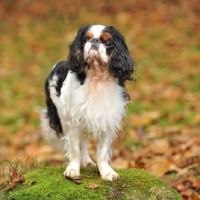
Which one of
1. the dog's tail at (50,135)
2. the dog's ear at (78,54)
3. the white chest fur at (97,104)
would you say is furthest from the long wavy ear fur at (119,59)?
the dog's tail at (50,135)

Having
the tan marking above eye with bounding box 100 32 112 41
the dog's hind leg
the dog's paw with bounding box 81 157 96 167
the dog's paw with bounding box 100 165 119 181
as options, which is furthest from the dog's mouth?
the dog's paw with bounding box 81 157 96 167

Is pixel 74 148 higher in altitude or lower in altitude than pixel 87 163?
higher

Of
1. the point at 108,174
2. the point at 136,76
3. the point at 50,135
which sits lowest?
the point at 108,174

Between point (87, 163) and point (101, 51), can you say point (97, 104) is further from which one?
point (87, 163)

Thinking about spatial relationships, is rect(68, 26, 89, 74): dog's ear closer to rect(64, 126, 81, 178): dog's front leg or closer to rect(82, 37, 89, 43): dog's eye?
rect(82, 37, 89, 43): dog's eye

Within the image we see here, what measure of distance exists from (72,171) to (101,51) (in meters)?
0.94

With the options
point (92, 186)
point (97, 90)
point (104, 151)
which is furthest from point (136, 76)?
point (92, 186)

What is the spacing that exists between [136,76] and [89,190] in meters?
6.77

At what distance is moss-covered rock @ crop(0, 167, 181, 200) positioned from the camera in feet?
11.5

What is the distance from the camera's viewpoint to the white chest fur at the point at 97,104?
12.7 ft

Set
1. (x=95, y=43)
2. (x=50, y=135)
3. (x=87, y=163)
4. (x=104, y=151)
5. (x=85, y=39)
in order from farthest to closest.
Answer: (x=50, y=135) < (x=87, y=163) < (x=104, y=151) < (x=85, y=39) < (x=95, y=43)

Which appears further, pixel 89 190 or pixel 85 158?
pixel 85 158

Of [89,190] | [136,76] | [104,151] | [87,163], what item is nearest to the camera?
[89,190]

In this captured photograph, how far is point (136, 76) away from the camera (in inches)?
A: 400
